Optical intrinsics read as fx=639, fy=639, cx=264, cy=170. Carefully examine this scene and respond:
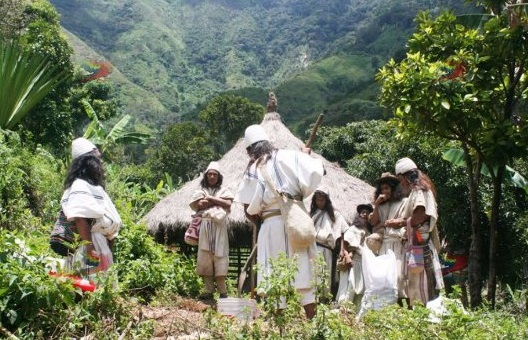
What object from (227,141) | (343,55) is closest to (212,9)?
(343,55)

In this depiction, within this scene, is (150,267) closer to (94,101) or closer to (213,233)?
(213,233)

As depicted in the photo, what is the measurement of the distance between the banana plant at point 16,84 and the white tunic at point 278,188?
12.5 feet

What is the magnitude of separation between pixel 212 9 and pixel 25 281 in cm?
10843

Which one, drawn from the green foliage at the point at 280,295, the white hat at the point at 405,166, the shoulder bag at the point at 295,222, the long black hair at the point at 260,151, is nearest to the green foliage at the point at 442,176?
the white hat at the point at 405,166

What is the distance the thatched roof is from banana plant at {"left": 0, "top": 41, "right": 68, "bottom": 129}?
291cm

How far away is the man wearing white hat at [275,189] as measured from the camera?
15.0ft

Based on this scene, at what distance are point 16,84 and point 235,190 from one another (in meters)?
3.45

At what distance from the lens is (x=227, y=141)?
1464 inches

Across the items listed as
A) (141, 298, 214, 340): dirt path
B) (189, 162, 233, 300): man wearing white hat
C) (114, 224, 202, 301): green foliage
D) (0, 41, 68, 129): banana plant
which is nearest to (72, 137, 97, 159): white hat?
(141, 298, 214, 340): dirt path

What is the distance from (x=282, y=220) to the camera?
464cm

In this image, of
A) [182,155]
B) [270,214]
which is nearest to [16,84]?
[270,214]

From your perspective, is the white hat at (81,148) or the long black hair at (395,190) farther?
the long black hair at (395,190)

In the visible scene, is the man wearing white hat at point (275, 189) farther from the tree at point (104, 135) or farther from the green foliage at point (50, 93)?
the green foliage at point (50, 93)

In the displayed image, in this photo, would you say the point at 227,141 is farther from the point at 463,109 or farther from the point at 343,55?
the point at 343,55
